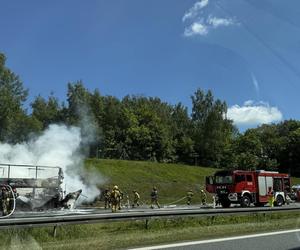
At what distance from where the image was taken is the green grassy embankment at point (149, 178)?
2303 inches

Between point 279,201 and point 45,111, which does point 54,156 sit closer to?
point 279,201

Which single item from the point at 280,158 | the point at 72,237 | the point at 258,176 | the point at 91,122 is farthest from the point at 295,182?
the point at 72,237

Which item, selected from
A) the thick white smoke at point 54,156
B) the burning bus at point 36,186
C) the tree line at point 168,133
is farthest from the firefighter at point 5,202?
the tree line at point 168,133

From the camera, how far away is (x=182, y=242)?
1368cm

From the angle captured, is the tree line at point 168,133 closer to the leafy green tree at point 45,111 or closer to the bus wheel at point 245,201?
the leafy green tree at point 45,111

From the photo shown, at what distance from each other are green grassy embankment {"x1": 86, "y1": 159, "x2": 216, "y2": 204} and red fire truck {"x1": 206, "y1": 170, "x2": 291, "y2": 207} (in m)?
15.4

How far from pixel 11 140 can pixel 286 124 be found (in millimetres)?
89422

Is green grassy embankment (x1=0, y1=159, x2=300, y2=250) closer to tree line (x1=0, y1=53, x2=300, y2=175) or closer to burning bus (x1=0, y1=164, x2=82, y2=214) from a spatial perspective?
burning bus (x1=0, y1=164, x2=82, y2=214)

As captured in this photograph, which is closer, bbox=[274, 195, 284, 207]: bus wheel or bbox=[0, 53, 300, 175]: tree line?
bbox=[274, 195, 284, 207]: bus wheel

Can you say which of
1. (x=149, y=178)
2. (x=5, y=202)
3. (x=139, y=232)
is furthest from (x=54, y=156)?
(x=149, y=178)

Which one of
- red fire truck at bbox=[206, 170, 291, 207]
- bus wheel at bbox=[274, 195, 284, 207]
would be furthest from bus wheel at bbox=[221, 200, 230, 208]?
bus wheel at bbox=[274, 195, 284, 207]

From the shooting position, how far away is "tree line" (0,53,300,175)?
9281cm

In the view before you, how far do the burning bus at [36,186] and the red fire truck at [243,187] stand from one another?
36.1 feet

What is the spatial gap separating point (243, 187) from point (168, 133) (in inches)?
2539
